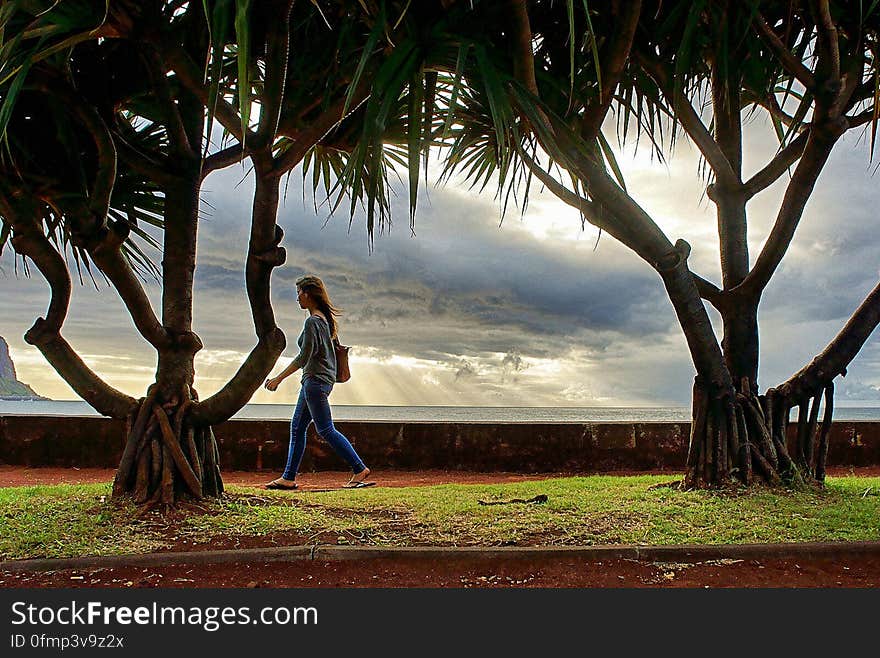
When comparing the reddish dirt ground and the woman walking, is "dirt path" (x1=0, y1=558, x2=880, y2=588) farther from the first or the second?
the woman walking

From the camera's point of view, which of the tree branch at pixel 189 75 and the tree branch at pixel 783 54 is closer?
the tree branch at pixel 189 75

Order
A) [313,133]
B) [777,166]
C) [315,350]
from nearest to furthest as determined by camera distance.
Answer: [313,133]
[777,166]
[315,350]

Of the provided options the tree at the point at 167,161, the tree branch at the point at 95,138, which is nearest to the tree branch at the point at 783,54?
the tree at the point at 167,161

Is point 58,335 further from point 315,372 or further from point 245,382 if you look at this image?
point 315,372

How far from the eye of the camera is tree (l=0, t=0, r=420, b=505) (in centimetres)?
327

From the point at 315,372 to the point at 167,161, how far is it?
1695mm

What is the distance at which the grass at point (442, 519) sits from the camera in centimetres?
286

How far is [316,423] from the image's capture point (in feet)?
15.4

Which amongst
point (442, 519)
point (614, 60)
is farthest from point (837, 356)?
point (442, 519)

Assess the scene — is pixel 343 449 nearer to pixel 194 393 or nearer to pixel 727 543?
pixel 194 393

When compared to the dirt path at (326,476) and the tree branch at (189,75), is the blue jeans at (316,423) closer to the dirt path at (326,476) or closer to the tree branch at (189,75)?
the dirt path at (326,476)

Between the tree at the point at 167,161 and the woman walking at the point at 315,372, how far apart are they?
973mm

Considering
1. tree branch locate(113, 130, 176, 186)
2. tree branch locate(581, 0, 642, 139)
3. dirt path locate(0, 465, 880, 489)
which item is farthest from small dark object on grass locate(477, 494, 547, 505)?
tree branch locate(113, 130, 176, 186)

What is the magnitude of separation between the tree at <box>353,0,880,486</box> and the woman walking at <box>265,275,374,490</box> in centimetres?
147
